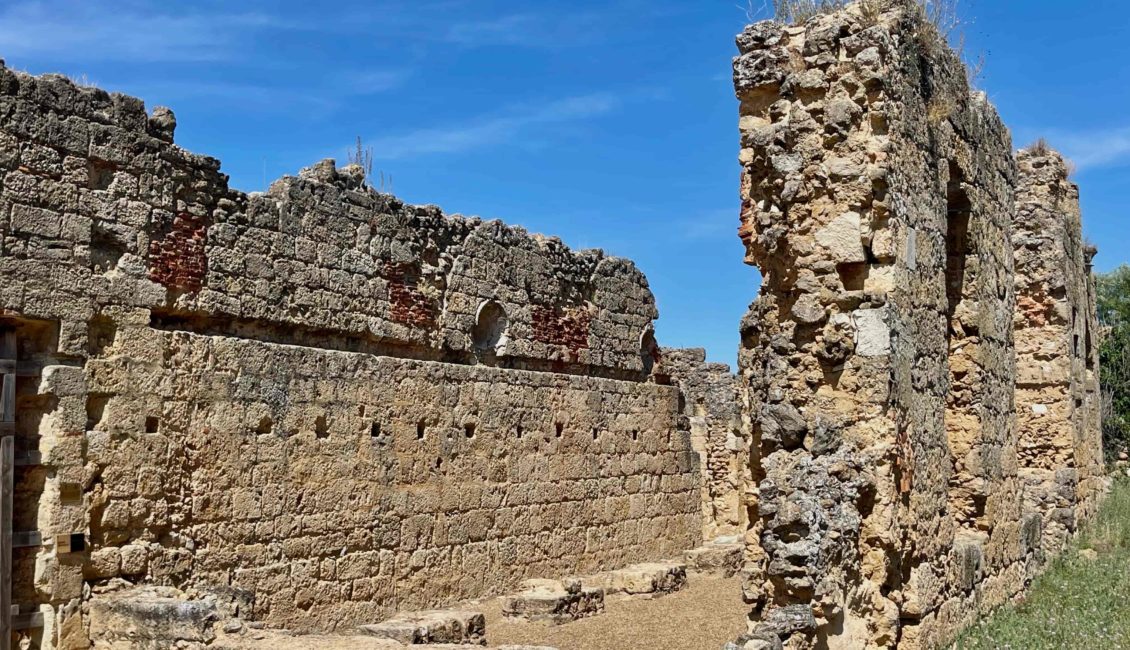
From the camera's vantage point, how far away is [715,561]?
14133 millimetres

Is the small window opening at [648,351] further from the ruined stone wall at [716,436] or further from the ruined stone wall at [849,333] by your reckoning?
the ruined stone wall at [849,333]

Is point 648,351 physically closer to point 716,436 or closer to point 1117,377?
point 716,436

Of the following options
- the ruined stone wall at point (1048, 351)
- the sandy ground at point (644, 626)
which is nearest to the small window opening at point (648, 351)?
the sandy ground at point (644, 626)

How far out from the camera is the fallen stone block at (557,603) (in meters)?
10.7

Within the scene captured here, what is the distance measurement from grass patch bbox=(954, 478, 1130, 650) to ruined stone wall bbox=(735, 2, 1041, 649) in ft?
1.13

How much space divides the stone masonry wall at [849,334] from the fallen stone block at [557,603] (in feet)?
13.7

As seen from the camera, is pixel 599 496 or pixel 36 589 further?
pixel 599 496

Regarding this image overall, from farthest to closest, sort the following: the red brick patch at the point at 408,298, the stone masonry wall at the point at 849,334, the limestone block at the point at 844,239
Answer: the red brick patch at the point at 408,298 < the limestone block at the point at 844,239 < the stone masonry wall at the point at 849,334

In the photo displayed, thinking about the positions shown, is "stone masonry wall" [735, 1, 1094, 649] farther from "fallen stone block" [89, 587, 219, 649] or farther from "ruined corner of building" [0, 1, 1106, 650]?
"fallen stone block" [89, 587, 219, 649]

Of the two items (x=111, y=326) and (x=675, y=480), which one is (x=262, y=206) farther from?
(x=675, y=480)

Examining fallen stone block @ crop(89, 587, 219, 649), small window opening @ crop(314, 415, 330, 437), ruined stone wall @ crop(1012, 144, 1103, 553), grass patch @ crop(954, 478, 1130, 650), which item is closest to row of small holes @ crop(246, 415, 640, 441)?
small window opening @ crop(314, 415, 330, 437)

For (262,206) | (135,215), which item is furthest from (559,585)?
(135,215)

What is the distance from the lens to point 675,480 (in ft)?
48.9

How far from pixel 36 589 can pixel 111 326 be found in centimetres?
181
